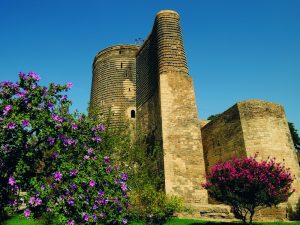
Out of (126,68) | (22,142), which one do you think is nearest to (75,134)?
(22,142)

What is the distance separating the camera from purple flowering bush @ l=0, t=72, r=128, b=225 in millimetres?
5660

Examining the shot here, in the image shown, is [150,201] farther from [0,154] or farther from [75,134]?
[0,154]

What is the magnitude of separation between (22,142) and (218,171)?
7.97 metres

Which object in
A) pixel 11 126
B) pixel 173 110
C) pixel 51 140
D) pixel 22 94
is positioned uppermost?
pixel 173 110

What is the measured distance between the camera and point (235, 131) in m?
16.3

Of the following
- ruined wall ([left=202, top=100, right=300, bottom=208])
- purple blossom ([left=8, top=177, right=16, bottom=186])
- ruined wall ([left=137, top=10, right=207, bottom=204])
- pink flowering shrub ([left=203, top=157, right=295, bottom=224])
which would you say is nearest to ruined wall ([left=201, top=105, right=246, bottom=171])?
ruined wall ([left=202, top=100, right=300, bottom=208])

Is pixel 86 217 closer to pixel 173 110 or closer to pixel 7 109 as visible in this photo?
pixel 7 109

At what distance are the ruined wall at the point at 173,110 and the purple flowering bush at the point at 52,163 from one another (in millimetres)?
9905

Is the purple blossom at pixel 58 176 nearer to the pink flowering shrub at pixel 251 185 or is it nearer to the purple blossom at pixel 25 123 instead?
the purple blossom at pixel 25 123

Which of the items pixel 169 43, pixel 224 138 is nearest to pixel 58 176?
pixel 224 138

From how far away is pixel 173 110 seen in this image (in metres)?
17.8

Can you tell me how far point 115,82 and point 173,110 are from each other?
9.25m

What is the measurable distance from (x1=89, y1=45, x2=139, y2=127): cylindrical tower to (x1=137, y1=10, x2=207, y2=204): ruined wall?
256 centimetres

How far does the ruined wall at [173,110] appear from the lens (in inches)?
640
